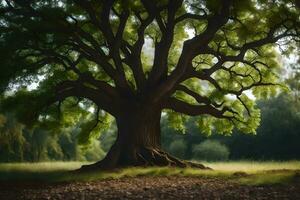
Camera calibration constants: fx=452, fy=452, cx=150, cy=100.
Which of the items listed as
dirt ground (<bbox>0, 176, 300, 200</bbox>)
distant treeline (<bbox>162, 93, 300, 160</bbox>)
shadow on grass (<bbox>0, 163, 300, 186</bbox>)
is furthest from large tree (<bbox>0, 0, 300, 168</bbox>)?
distant treeline (<bbox>162, 93, 300, 160</bbox>)

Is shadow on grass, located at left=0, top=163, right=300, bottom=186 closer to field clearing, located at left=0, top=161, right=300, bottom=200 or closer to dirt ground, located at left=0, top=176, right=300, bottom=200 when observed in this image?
field clearing, located at left=0, top=161, right=300, bottom=200

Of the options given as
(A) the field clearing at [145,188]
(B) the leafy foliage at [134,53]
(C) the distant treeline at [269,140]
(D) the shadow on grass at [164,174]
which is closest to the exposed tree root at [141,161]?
(D) the shadow on grass at [164,174]

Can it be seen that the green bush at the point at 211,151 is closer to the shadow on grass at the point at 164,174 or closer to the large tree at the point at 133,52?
the large tree at the point at 133,52

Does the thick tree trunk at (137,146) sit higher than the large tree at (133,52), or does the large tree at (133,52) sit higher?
the large tree at (133,52)

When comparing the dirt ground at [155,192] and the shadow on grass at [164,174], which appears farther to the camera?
the shadow on grass at [164,174]

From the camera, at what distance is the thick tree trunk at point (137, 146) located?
22.4 m

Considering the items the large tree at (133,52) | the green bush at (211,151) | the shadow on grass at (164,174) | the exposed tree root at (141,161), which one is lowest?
the shadow on grass at (164,174)

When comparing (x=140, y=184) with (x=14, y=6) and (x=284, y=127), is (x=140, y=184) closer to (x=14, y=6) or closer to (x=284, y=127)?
(x=14, y=6)

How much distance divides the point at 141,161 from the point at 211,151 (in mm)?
25581

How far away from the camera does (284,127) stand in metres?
44.5

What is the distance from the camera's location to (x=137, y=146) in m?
23.1

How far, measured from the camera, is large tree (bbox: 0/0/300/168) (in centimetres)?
1995

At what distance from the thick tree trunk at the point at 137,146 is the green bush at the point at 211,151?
23.0 m

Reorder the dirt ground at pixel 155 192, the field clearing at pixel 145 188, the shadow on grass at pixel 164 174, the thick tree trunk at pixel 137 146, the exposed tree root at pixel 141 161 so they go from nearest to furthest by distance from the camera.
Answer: the dirt ground at pixel 155 192 → the field clearing at pixel 145 188 → the shadow on grass at pixel 164 174 → the exposed tree root at pixel 141 161 → the thick tree trunk at pixel 137 146
